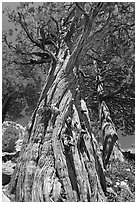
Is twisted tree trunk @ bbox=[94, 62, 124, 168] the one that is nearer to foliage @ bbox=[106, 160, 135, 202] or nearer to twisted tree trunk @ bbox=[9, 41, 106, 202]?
foliage @ bbox=[106, 160, 135, 202]

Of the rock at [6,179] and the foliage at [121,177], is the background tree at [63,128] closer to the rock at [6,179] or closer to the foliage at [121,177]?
the foliage at [121,177]

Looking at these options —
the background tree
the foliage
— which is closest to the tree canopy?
the background tree

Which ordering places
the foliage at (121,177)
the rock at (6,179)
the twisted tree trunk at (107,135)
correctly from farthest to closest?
the twisted tree trunk at (107,135), the rock at (6,179), the foliage at (121,177)

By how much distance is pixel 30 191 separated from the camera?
4758 millimetres

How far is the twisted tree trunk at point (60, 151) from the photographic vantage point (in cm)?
482

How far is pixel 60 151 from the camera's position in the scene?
5242mm

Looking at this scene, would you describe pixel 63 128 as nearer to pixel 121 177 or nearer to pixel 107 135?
pixel 121 177

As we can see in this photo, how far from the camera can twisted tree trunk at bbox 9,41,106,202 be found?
4818mm

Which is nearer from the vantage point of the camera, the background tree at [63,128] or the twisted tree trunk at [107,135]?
the background tree at [63,128]

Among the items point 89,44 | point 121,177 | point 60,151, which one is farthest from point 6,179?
point 89,44

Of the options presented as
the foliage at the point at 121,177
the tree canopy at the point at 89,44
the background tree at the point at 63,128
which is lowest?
the foliage at the point at 121,177

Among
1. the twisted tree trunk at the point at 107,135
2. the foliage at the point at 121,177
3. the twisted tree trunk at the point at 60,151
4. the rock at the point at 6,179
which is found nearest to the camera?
the twisted tree trunk at the point at 60,151

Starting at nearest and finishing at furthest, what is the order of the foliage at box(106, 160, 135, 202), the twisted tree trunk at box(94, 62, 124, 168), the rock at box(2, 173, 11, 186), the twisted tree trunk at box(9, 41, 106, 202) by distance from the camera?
the twisted tree trunk at box(9, 41, 106, 202), the foliage at box(106, 160, 135, 202), the rock at box(2, 173, 11, 186), the twisted tree trunk at box(94, 62, 124, 168)

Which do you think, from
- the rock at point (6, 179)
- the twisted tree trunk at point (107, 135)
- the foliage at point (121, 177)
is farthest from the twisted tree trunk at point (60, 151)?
the twisted tree trunk at point (107, 135)
